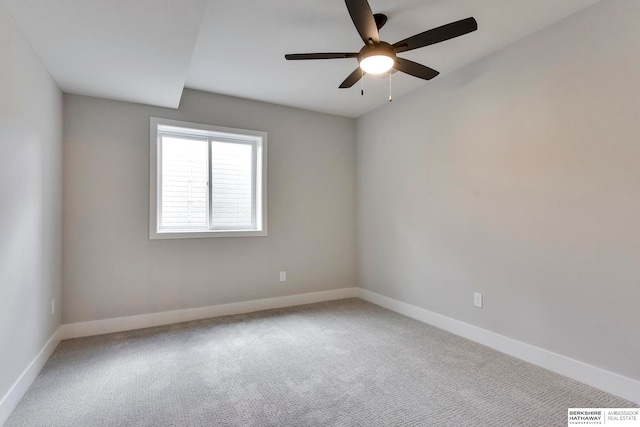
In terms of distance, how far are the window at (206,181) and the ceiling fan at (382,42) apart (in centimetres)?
189

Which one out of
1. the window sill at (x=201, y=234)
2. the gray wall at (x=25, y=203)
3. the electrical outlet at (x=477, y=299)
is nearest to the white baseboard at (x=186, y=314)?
the gray wall at (x=25, y=203)

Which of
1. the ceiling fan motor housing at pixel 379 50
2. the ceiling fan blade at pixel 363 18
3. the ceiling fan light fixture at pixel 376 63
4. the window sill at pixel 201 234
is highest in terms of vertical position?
the ceiling fan blade at pixel 363 18

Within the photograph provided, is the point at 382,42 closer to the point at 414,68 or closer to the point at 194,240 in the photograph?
the point at 414,68

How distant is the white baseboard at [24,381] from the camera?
1.79 metres

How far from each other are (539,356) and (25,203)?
384 centimetres

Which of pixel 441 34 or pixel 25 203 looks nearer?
pixel 441 34

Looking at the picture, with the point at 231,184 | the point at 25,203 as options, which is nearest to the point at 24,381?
the point at 25,203

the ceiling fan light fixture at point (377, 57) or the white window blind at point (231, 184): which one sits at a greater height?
the ceiling fan light fixture at point (377, 57)

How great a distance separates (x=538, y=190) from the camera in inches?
97.5

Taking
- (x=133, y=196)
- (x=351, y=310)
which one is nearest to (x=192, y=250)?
(x=133, y=196)

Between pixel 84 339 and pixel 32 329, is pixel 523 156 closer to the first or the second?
pixel 32 329

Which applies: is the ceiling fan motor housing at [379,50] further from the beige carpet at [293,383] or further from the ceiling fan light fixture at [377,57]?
the beige carpet at [293,383]

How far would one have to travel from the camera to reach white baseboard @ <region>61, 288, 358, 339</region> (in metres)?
3.08

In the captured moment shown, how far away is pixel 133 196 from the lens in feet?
10.8
